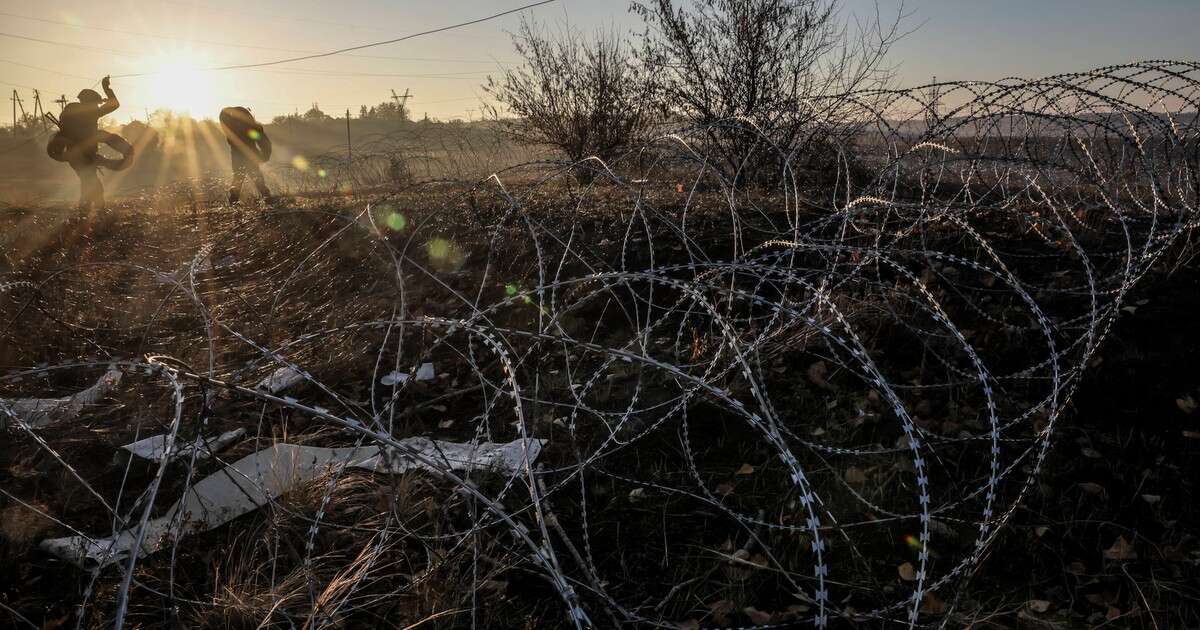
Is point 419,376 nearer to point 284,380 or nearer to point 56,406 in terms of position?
point 284,380

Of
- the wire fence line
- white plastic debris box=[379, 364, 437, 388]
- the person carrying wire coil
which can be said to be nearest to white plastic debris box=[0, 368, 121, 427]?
the wire fence line

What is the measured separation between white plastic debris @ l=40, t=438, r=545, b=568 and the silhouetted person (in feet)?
34.2

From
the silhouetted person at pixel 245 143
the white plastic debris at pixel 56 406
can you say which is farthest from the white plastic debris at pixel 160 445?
the silhouetted person at pixel 245 143

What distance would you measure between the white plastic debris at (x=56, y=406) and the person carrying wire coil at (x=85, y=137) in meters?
7.85

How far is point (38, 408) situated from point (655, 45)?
8.71m

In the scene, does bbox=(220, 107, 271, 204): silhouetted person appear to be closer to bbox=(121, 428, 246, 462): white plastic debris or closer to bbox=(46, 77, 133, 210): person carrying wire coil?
bbox=(46, 77, 133, 210): person carrying wire coil

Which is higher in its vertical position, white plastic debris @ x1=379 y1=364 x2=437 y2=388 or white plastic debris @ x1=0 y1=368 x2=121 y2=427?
white plastic debris @ x1=379 y1=364 x2=437 y2=388

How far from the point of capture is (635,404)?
3.76 metres

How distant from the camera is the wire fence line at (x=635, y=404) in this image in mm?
2162

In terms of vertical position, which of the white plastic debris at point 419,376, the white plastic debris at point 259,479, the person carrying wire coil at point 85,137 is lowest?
the white plastic debris at point 259,479

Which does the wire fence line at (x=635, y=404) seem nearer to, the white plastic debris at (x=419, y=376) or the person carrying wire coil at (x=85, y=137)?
the white plastic debris at (x=419, y=376)

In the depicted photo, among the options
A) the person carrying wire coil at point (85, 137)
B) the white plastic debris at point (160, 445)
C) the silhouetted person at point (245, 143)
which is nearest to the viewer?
the white plastic debris at point (160, 445)

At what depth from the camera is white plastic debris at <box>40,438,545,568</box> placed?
2.60 m

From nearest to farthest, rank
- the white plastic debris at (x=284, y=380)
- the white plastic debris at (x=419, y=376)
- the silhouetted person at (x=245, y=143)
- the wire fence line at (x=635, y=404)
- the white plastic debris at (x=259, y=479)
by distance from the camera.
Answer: the wire fence line at (x=635, y=404) → the white plastic debris at (x=259, y=479) → the white plastic debris at (x=284, y=380) → the white plastic debris at (x=419, y=376) → the silhouetted person at (x=245, y=143)
